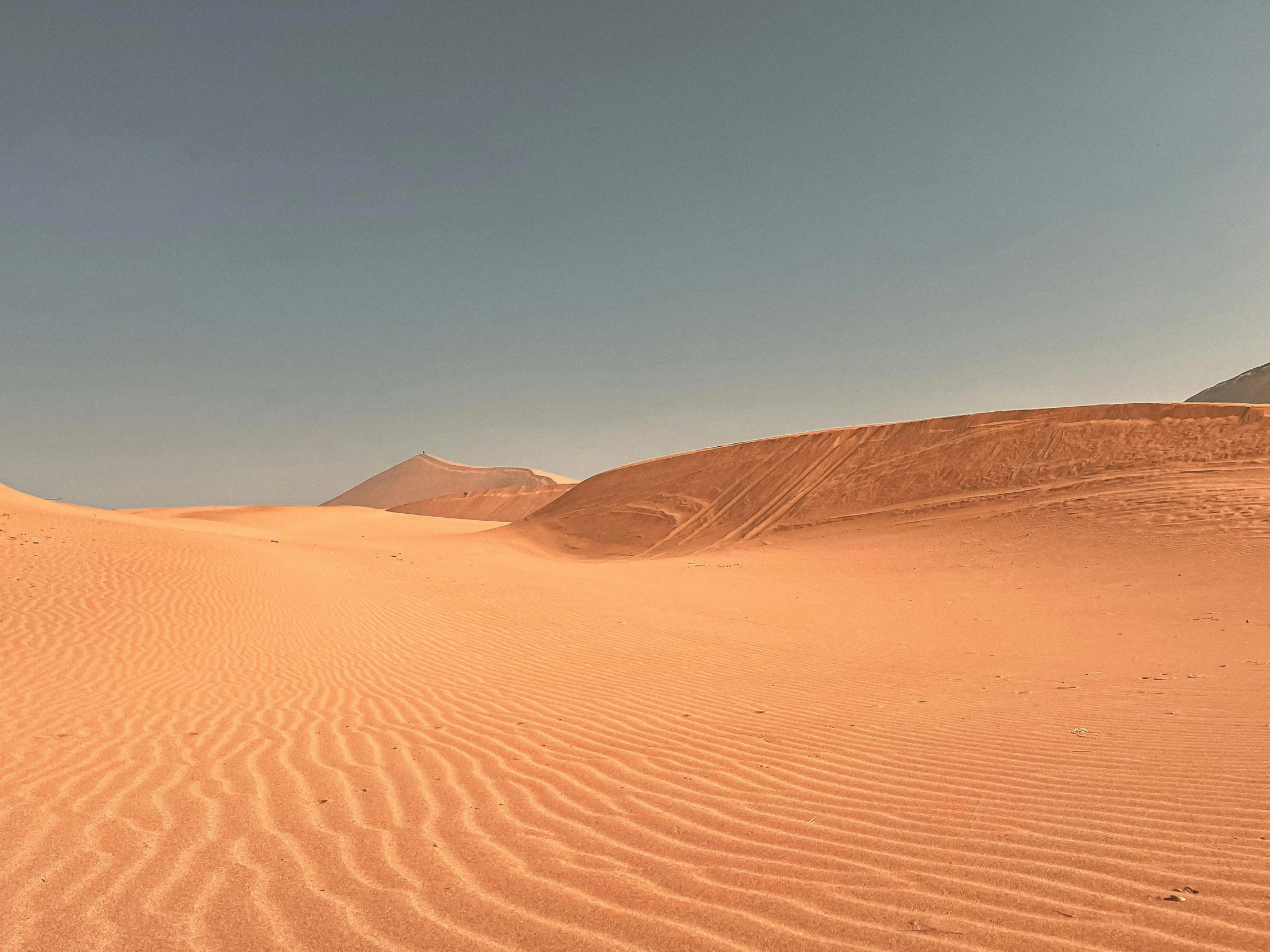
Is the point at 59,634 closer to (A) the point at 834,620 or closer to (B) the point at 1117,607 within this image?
(A) the point at 834,620

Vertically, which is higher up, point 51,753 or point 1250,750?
point 51,753

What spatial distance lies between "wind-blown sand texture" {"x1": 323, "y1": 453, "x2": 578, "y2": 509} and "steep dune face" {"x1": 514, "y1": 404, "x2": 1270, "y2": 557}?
8244 centimetres

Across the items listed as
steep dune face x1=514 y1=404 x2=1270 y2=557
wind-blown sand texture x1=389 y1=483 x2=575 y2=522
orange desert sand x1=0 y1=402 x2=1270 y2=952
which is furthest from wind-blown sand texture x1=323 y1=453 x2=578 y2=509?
orange desert sand x1=0 y1=402 x2=1270 y2=952

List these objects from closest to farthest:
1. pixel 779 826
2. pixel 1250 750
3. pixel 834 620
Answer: pixel 779 826, pixel 1250 750, pixel 834 620

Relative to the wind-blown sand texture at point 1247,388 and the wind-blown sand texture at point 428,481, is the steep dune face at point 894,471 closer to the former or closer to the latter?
the wind-blown sand texture at point 1247,388

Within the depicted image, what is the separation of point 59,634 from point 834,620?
39.1 ft

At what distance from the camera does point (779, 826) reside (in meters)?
3.38

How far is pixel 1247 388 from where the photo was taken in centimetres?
7550

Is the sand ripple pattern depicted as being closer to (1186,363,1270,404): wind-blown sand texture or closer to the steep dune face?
the steep dune face

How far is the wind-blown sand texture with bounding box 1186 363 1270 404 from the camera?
71.9 meters

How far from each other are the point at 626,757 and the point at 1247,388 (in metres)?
100

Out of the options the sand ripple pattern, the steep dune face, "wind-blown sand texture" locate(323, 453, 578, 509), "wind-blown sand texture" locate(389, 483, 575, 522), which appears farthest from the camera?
"wind-blown sand texture" locate(323, 453, 578, 509)

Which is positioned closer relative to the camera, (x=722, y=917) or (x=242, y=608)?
(x=722, y=917)

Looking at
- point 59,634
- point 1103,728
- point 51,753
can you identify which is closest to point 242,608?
point 59,634
